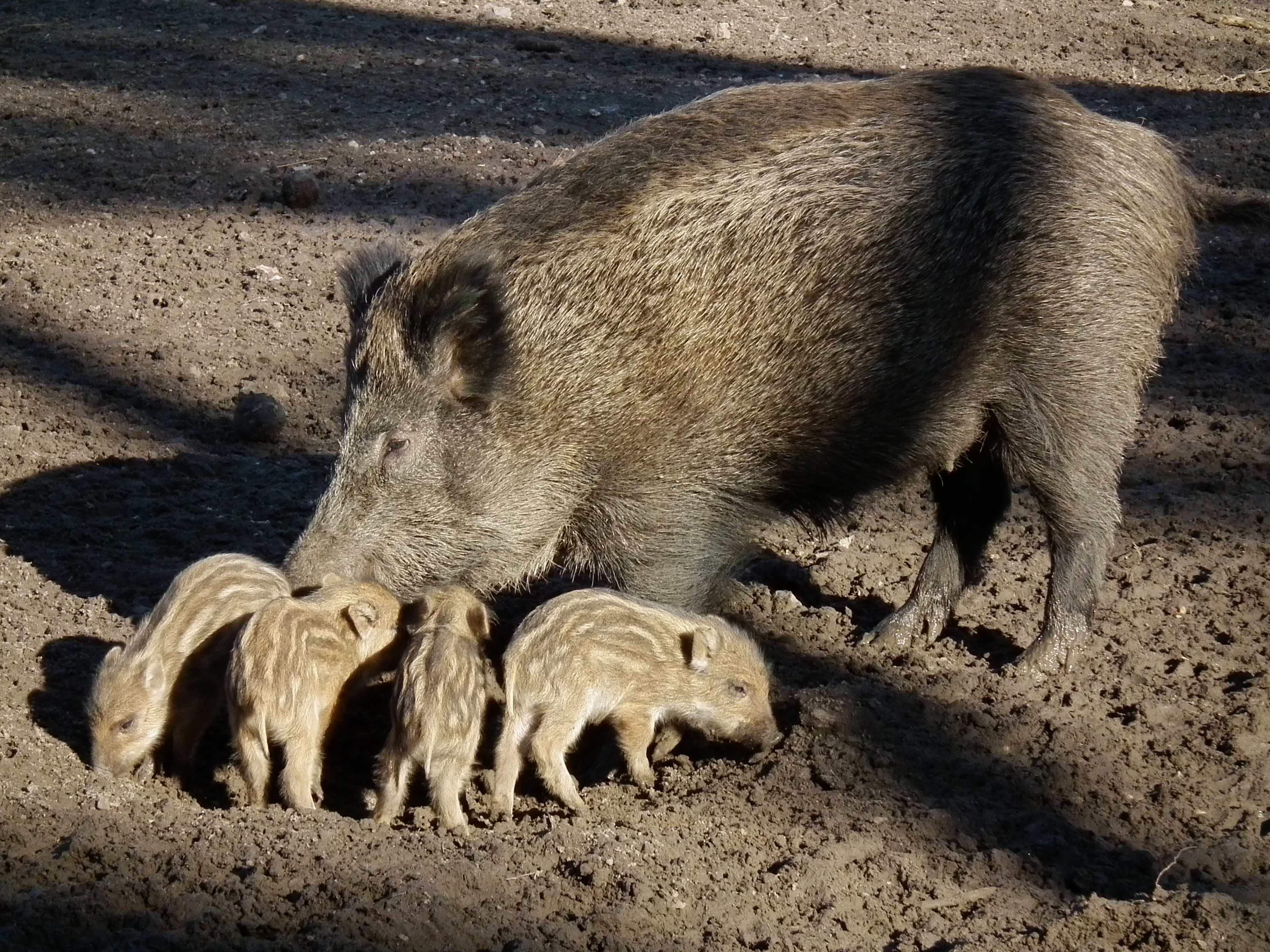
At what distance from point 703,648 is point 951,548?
49.1 inches

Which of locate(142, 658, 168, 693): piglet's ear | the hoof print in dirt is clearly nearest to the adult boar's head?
locate(142, 658, 168, 693): piglet's ear

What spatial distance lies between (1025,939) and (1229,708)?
1483 millimetres

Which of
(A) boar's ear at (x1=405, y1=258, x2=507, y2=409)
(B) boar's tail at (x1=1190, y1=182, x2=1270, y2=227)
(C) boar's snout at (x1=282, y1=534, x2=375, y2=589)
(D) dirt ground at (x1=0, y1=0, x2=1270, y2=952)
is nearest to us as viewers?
(D) dirt ground at (x1=0, y1=0, x2=1270, y2=952)

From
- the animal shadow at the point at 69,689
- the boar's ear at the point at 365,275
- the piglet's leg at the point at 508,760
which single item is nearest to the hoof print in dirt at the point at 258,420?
the boar's ear at the point at 365,275

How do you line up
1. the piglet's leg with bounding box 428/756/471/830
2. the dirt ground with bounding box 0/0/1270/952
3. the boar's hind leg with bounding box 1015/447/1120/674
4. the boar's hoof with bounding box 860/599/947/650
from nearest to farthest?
the dirt ground with bounding box 0/0/1270/952, the piglet's leg with bounding box 428/756/471/830, the boar's hind leg with bounding box 1015/447/1120/674, the boar's hoof with bounding box 860/599/947/650

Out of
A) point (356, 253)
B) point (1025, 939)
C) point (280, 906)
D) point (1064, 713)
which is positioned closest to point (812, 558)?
point (1064, 713)

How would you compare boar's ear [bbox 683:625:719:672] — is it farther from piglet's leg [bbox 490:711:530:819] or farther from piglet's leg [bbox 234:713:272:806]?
piglet's leg [bbox 234:713:272:806]

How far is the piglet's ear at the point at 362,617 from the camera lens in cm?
409

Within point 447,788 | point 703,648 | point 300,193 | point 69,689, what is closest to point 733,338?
point 703,648

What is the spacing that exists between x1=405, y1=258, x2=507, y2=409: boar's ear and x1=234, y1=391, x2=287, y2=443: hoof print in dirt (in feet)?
5.91

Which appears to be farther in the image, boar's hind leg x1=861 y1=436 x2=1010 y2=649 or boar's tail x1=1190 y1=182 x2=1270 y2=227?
boar's hind leg x1=861 y1=436 x2=1010 y2=649

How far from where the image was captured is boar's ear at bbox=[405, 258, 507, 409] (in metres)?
4.25

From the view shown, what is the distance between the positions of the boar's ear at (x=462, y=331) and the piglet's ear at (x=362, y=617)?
714 mm

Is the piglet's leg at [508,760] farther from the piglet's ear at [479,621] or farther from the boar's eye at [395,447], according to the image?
the boar's eye at [395,447]
